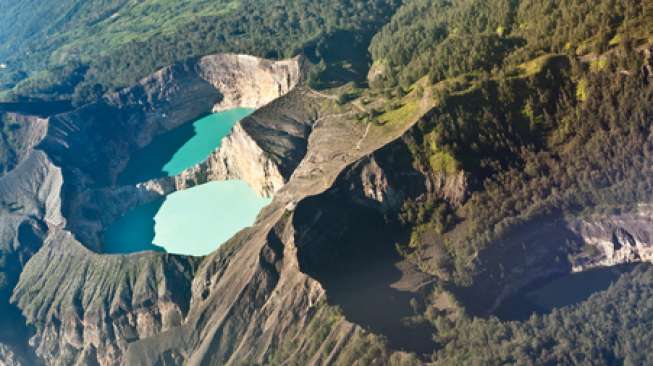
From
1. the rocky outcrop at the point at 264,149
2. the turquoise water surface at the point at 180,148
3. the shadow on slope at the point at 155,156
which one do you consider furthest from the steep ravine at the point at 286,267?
the turquoise water surface at the point at 180,148

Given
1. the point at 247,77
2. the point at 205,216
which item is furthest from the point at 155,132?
the point at 205,216

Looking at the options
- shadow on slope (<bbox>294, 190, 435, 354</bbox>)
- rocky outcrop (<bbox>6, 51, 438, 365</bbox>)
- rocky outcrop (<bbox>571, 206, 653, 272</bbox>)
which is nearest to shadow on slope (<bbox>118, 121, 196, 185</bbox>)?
rocky outcrop (<bbox>6, 51, 438, 365</bbox>)

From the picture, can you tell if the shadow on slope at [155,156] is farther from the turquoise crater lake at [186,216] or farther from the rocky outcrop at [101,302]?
the rocky outcrop at [101,302]

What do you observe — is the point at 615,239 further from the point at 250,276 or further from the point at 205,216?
the point at 205,216

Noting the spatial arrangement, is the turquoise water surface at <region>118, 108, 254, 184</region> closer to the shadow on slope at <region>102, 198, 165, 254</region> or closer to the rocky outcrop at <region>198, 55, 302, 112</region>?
the rocky outcrop at <region>198, 55, 302, 112</region>

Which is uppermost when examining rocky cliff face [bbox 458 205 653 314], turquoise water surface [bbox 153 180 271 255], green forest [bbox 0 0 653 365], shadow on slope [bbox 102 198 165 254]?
green forest [bbox 0 0 653 365]
